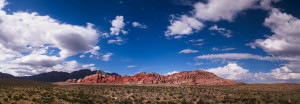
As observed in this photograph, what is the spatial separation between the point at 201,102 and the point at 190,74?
76.1 metres

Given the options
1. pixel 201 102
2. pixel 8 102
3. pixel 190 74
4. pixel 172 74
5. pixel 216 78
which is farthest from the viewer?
pixel 172 74

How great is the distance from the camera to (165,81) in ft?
350

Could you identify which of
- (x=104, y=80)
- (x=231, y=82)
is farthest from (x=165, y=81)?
(x=104, y=80)

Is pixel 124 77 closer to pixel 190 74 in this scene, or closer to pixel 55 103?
pixel 190 74

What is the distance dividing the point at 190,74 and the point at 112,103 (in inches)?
3146

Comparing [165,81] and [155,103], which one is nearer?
[155,103]

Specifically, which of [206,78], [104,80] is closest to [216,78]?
[206,78]

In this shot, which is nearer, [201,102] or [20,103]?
[20,103]

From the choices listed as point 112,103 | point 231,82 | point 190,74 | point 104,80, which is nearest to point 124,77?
point 104,80

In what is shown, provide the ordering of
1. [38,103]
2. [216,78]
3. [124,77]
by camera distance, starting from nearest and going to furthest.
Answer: [38,103], [216,78], [124,77]

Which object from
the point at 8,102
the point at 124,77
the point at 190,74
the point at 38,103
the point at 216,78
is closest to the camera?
the point at 8,102

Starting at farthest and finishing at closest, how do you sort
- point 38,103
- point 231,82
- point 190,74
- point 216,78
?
point 190,74 < point 216,78 < point 231,82 < point 38,103

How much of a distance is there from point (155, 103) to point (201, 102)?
7705 millimetres

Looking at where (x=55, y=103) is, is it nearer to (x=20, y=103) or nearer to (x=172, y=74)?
(x=20, y=103)
